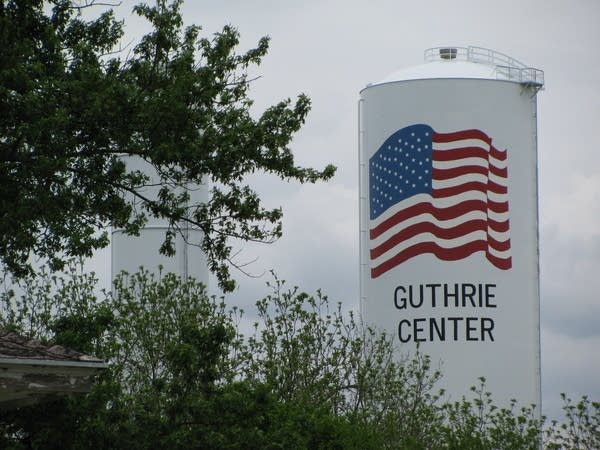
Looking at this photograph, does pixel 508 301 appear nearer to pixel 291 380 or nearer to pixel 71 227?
pixel 291 380

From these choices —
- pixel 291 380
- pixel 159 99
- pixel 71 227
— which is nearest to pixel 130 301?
pixel 291 380

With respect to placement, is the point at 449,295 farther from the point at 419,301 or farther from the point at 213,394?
the point at 213,394

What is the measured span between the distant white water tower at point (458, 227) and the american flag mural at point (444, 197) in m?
0.02

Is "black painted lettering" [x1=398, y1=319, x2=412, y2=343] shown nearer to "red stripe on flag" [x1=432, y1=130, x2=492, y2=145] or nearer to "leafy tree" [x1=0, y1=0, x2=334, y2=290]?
"red stripe on flag" [x1=432, y1=130, x2=492, y2=145]

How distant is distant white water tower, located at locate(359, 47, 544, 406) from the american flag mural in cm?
2

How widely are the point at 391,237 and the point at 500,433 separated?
33.4 feet

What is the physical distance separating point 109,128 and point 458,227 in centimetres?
1454

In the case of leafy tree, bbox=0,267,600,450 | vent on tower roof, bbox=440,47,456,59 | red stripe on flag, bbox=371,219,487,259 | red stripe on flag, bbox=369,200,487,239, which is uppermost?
vent on tower roof, bbox=440,47,456,59

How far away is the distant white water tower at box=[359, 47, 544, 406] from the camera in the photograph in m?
30.2

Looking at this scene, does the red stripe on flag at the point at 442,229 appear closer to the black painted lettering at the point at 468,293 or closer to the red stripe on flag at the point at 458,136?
the black painted lettering at the point at 468,293

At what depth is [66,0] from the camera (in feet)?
61.3

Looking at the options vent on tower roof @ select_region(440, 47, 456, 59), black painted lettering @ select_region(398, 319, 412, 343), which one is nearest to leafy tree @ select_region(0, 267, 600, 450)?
black painted lettering @ select_region(398, 319, 412, 343)

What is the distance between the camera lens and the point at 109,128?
17.2 meters

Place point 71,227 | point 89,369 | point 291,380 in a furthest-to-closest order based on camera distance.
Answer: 1. point 291,380
2. point 71,227
3. point 89,369
